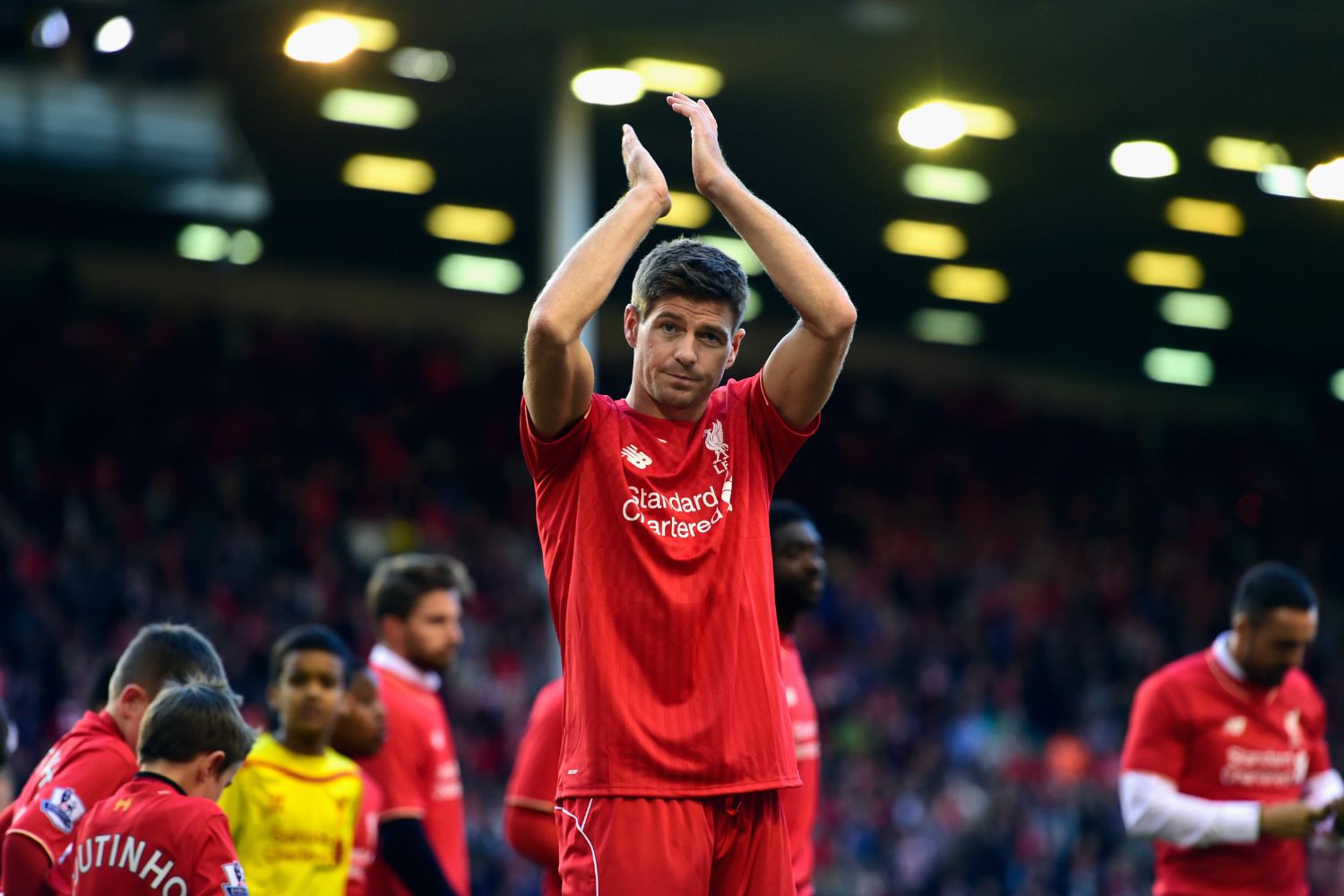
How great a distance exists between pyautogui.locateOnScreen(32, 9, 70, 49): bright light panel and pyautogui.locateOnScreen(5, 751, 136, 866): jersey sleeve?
12814 mm

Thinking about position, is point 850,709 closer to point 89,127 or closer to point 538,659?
point 538,659

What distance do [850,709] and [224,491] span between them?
8.11 meters

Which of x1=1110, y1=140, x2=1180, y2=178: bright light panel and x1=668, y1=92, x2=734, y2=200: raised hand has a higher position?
x1=1110, y1=140, x2=1180, y2=178: bright light panel

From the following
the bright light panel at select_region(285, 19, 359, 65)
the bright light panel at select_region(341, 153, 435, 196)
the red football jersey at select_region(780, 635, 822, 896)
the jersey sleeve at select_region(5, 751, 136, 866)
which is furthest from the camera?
the bright light panel at select_region(341, 153, 435, 196)

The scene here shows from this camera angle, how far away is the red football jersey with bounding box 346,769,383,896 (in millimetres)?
6531

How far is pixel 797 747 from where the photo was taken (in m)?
6.11

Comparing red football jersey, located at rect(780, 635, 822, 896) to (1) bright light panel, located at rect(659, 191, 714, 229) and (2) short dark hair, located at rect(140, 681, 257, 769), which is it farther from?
(1) bright light panel, located at rect(659, 191, 714, 229)

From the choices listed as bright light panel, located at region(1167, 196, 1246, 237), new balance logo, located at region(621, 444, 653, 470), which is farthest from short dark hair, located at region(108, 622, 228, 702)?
bright light panel, located at region(1167, 196, 1246, 237)

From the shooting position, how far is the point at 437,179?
22.1 m

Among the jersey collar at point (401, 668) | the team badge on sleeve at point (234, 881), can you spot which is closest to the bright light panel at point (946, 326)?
the jersey collar at point (401, 668)

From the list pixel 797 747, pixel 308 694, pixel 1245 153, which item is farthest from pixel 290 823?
pixel 1245 153

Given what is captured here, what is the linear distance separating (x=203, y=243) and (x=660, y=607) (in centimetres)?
2193

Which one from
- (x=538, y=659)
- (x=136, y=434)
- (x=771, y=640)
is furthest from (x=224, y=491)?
(x=771, y=640)

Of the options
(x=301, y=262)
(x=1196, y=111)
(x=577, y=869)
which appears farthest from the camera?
(x=301, y=262)
